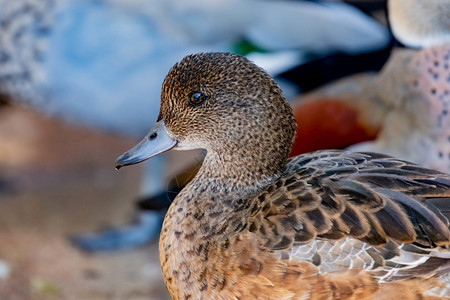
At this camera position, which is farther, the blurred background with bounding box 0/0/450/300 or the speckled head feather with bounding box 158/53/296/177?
the blurred background with bounding box 0/0/450/300

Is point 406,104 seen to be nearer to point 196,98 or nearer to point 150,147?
point 196,98

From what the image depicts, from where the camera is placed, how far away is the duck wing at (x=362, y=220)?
171 centimetres

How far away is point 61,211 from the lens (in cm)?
392

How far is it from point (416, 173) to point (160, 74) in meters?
1.67

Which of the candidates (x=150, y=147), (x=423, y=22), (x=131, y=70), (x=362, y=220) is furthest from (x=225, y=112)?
(x=131, y=70)

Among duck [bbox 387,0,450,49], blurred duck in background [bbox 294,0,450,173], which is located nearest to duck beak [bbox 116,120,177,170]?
blurred duck in background [bbox 294,0,450,173]

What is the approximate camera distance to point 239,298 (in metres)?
1.80

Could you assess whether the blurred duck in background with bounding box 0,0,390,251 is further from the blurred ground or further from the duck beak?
the duck beak

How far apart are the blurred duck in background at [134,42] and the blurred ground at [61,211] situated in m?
0.62

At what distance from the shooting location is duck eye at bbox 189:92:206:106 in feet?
6.35

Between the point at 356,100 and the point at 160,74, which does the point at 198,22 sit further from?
the point at 356,100

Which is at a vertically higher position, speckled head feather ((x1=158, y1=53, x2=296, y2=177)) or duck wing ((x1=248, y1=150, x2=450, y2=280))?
speckled head feather ((x1=158, y1=53, x2=296, y2=177))

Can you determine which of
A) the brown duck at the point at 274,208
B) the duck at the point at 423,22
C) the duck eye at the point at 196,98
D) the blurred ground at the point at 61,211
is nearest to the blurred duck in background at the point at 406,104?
the duck at the point at 423,22

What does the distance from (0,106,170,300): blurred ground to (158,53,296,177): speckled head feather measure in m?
1.36
